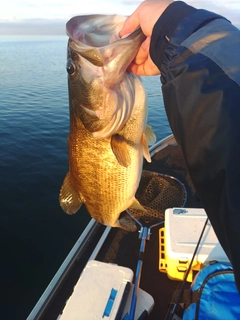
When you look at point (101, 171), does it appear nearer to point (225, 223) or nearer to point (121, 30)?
point (121, 30)

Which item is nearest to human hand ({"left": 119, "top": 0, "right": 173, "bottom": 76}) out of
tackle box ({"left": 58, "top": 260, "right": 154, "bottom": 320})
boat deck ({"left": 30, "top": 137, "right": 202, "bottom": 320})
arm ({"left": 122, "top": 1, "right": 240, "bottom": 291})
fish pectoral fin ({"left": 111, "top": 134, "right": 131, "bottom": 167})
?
arm ({"left": 122, "top": 1, "right": 240, "bottom": 291})

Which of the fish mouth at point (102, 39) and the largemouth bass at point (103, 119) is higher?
the fish mouth at point (102, 39)

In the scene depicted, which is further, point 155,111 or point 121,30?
point 155,111

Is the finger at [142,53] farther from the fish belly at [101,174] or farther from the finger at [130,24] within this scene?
the fish belly at [101,174]

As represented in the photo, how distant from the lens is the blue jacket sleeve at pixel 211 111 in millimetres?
837

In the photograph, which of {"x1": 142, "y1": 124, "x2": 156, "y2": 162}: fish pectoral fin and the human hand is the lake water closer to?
{"x1": 142, "y1": 124, "x2": 156, "y2": 162}: fish pectoral fin

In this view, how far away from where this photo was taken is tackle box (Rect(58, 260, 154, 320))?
2363 mm

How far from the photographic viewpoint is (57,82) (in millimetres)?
20344

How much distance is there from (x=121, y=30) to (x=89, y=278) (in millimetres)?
2119

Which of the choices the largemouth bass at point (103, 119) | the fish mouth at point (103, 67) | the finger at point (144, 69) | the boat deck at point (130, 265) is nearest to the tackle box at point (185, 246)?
the boat deck at point (130, 265)

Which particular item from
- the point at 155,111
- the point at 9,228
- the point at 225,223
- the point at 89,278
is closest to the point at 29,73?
the point at 155,111

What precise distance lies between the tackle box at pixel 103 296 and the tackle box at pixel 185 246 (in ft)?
1.60

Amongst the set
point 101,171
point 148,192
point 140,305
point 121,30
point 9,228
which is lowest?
point 9,228

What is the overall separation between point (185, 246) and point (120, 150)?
1.60 meters
